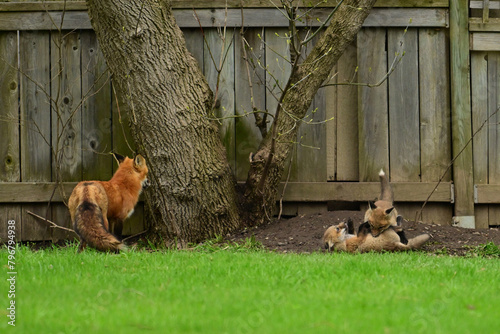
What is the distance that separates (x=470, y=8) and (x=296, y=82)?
2770mm

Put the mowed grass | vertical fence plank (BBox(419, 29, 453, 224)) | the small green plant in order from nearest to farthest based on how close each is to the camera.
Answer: the mowed grass, the small green plant, vertical fence plank (BBox(419, 29, 453, 224))

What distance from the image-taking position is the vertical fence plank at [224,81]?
8.23 meters

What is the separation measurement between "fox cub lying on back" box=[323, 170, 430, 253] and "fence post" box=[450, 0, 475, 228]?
1.61m

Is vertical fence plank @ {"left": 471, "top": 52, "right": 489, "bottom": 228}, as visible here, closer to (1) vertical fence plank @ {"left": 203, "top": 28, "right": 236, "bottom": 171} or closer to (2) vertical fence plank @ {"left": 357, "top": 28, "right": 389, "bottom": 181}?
(2) vertical fence plank @ {"left": 357, "top": 28, "right": 389, "bottom": 181}

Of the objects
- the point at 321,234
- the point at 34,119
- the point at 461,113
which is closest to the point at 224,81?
the point at 321,234

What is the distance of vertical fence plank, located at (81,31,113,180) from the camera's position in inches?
325

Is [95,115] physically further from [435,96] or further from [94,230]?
[435,96]

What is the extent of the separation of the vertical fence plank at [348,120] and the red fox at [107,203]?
8.55 feet

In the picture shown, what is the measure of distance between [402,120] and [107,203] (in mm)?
3949

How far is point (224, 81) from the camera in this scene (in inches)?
325

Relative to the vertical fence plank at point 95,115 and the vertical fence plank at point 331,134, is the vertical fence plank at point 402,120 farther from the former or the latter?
the vertical fence plank at point 95,115

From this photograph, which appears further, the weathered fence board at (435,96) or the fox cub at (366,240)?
the weathered fence board at (435,96)

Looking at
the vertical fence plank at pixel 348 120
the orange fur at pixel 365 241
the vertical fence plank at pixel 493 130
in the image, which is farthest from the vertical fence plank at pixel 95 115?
the vertical fence plank at pixel 493 130

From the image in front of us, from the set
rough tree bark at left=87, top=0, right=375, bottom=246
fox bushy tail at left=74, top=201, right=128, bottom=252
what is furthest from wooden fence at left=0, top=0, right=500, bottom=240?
fox bushy tail at left=74, top=201, right=128, bottom=252
